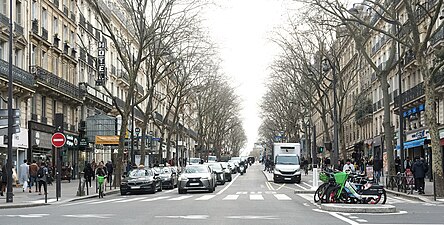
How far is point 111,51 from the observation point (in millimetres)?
67812

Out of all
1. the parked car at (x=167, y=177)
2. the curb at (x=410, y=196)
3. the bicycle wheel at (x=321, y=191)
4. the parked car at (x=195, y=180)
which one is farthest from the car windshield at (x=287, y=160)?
the bicycle wheel at (x=321, y=191)

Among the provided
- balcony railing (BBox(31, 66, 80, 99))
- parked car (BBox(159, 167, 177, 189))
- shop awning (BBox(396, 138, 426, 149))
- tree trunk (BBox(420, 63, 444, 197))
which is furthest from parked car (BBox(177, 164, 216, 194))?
shop awning (BBox(396, 138, 426, 149))

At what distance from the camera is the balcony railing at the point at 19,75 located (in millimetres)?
38003

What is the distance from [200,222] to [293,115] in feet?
211

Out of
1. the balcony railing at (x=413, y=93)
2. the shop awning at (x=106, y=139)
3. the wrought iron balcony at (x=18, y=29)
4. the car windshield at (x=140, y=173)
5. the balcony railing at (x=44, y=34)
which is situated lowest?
the car windshield at (x=140, y=173)

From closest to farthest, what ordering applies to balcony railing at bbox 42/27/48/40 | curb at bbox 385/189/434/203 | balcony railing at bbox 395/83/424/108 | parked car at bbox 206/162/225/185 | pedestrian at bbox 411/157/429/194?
curb at bbox 385/189/434/203, pedestrian at bbox 411/157/429/194, parked car at bbox 206/162/225/185, balcony railing at bbox 42/27/48/40, balcony railing at bbox 395/83/424/108

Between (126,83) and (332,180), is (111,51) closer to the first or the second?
(126,83)

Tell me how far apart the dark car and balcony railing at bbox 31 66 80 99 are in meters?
13.1

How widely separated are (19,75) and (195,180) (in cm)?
1424

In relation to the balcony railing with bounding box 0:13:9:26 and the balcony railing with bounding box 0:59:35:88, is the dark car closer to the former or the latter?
the balcony railing with bounding box 0:59:35:88

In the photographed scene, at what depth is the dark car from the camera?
33344 millimetres

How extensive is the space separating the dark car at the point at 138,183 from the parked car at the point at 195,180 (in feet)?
5.84

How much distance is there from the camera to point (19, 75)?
39.7 meters

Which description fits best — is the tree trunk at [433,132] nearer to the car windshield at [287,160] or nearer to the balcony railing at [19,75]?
the car windshield at [287,160]
